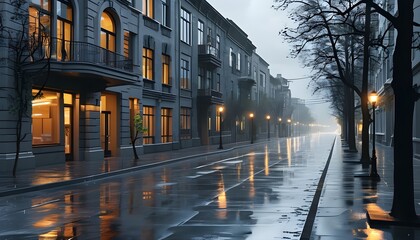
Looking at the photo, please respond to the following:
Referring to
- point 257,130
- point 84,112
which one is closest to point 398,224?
point 84,112

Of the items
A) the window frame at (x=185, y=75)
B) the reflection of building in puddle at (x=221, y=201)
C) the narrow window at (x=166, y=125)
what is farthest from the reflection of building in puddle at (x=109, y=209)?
the window frame at (x=185, y=75)

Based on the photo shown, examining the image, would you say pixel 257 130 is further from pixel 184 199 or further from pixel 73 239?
pixel 73 239

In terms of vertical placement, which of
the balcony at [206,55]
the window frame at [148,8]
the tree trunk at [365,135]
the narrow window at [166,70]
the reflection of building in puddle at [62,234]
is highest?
the window frame at [148,8]

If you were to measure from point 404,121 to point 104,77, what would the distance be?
1805 cm

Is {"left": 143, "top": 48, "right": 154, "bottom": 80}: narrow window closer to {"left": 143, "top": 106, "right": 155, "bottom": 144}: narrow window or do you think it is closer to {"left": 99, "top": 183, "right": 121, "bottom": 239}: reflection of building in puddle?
{"left": 143, "top": 106, "right": 155, "bottom": 144}: narrow window

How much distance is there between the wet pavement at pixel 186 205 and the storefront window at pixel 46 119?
Answer: 2908 mm

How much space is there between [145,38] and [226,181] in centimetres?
2040

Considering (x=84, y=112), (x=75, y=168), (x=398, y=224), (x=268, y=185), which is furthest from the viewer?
(x=84, y=112)

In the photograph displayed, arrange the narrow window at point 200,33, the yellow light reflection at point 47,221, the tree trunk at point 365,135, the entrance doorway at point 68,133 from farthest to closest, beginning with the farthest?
1. the narrow window at point 200,33
2. the entrance doorway at point 68,133
3. the tree trunk at point 365,135
4. the yellow light reflection at point 47,221

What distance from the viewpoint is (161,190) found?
15852 millimetres

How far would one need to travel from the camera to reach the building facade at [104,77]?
21.1 metres

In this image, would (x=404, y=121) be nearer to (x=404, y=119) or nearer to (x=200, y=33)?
(x=404, y=119)

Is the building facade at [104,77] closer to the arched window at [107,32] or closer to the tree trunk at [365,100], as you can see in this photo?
the arched window at [107,32]

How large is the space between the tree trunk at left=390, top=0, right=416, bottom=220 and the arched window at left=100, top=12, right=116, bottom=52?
2235 cm
